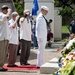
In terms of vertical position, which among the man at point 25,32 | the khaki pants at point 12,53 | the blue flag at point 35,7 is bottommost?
the khaki pants at point 12,53

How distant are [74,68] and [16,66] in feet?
24.2

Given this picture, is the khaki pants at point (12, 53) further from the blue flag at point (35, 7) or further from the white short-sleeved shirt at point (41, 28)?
the blue flag at point (35, 7)

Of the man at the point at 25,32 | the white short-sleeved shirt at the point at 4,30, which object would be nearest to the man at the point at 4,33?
the white short-sleeved shirt at the point at 4,30

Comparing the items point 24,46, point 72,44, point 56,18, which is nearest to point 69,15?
point 56,18

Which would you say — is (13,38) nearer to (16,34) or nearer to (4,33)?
(16,34)

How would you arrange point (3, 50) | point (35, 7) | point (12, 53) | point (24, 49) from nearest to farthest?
point (3, 50)
point (12, 53)
point (24, 49)
point (35, 7)

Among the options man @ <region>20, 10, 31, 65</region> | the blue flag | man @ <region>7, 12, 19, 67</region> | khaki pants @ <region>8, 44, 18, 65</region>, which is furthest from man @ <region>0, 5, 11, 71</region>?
the blue flag

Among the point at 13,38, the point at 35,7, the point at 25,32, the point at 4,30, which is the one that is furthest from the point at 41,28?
the point at 35,7

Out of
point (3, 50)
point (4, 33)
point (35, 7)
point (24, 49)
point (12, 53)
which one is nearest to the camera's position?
point (4, 33)

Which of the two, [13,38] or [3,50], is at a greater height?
[13,38]

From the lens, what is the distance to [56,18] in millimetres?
26953

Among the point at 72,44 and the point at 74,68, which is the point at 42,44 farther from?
the point at 74,68

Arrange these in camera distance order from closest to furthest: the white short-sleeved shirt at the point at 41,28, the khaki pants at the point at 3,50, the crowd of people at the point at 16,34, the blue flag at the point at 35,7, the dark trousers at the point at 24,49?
the crowd of people at the point at 16,34 → the khaki pants at the point at 3,50 → the white short-sleeved shirt at the point at 41,28 → the dark trousers at the point at 24,49 → the blue flag at the point at 35,7

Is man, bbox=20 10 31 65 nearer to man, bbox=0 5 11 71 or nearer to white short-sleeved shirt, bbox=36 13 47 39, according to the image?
white short-sleeved shirt, bbox=36 13 47 39
